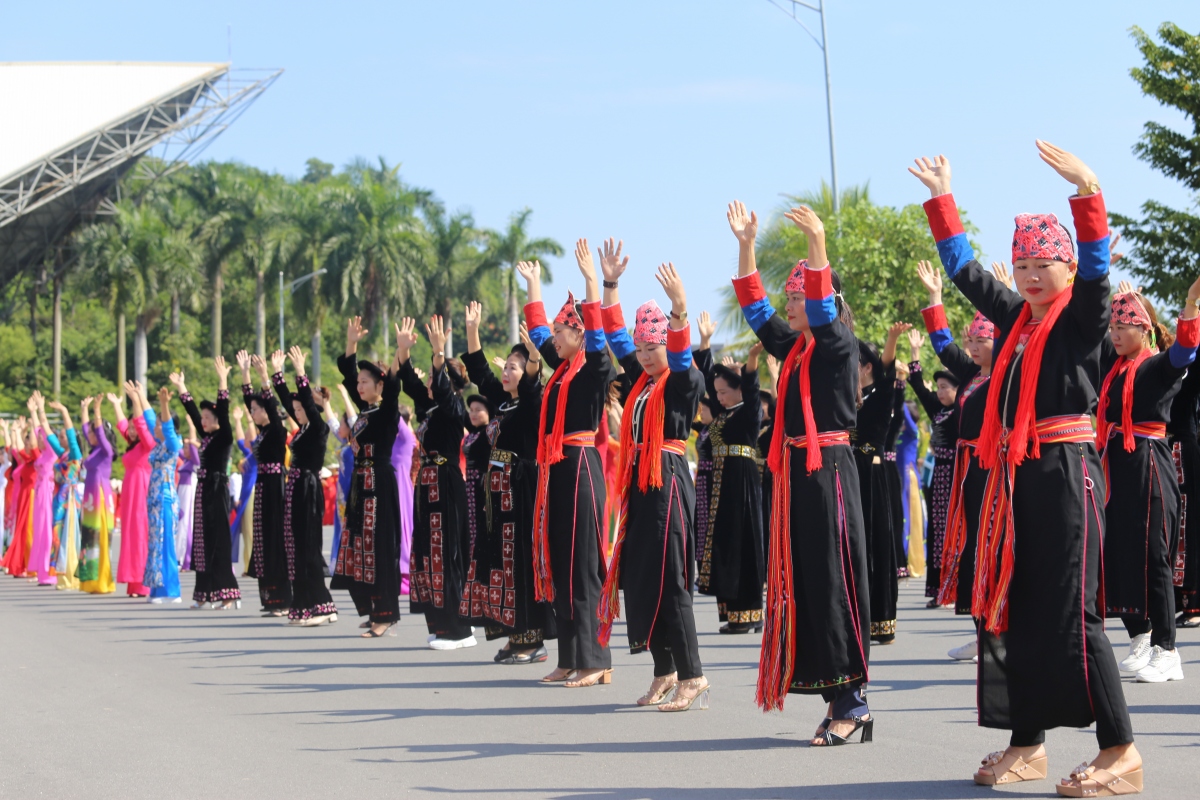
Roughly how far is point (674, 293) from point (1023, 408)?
7.07ft

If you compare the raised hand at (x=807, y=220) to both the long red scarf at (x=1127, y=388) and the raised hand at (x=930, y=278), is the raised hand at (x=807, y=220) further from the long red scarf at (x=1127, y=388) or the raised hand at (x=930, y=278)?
the long red scarf at (x=1127, y=388)

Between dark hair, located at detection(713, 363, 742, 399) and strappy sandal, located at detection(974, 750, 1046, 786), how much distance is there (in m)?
5.60

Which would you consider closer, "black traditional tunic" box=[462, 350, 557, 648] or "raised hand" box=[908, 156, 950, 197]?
"raised hand" box=[908, 156, 950, 197]

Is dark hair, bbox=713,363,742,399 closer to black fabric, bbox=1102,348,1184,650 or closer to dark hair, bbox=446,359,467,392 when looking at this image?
dark hair, bbox=446,359,467,392

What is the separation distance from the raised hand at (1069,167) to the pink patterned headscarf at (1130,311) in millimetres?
2920

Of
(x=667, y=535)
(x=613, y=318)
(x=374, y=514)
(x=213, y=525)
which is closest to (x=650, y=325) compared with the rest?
(x=613, y=318)

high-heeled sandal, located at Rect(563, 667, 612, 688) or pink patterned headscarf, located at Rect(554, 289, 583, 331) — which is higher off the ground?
pink patterned headscarf, located at Rect(554, 289, 583, 331)

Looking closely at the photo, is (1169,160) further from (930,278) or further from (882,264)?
(930,278)

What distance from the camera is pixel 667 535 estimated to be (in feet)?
23.1

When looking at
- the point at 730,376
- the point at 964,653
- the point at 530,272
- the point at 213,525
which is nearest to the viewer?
the point at 530,272

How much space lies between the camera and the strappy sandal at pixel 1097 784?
473 cm

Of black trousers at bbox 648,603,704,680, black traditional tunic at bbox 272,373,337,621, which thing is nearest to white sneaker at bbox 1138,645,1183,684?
black trousers at bbox 648,603,704,680

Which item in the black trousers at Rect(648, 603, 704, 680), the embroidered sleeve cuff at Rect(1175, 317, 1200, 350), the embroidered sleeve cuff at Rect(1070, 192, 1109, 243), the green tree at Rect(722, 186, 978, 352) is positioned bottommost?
the black trousers at Rect(648, 603, 704, 680)

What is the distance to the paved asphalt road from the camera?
17.6 ft
